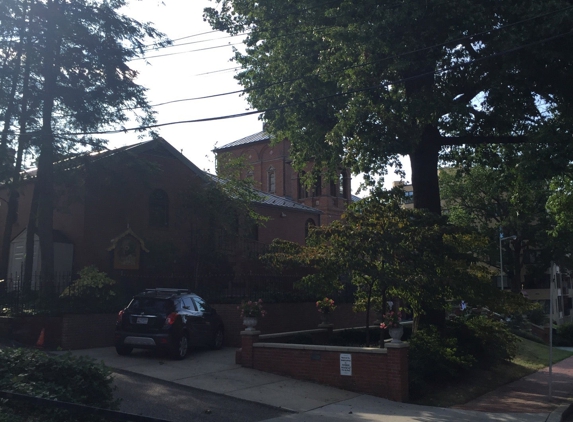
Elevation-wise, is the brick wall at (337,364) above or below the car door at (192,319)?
below

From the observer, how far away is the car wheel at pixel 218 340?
16203 mm

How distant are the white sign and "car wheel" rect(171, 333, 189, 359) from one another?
4.07 m

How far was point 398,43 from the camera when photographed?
14.1 meters

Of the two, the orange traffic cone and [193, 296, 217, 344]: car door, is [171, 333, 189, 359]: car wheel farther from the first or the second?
the orange traffic cone

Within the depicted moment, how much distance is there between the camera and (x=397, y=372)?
11.8 meters

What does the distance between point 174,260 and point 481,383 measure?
522 inches

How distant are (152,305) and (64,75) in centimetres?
964

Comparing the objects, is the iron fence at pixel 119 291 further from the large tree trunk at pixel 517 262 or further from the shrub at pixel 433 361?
the large tree trunk at pixel 517 262

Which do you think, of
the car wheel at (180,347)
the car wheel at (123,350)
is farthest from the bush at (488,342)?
the car wheel at (123,350)

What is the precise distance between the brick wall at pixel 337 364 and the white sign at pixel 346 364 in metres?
0.04

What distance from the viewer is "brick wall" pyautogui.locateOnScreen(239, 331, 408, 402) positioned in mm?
11867

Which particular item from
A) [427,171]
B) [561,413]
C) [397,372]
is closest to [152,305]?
[397,372]

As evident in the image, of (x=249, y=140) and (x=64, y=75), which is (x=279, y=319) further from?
(x=249, y=140)

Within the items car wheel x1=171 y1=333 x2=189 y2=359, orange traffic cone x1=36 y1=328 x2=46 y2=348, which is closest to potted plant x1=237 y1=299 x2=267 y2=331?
car wheel x1=171 y1=333 x2=189 y2=359
